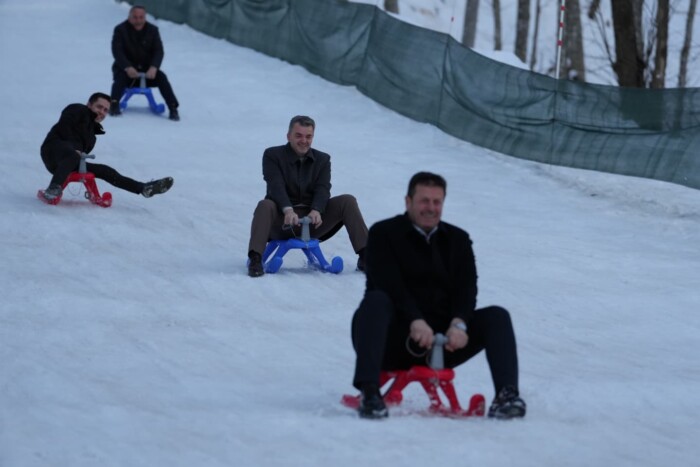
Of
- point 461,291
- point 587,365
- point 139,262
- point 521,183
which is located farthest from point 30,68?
point 461,291

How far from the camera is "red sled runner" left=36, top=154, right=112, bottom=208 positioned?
38.0 feet

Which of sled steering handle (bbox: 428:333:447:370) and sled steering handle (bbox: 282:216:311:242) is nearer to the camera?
sled steering handle (bbox: 428:333:447:370)

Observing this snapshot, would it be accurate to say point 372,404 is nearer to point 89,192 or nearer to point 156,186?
point 156,186

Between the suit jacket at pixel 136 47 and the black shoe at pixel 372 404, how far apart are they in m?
12.4

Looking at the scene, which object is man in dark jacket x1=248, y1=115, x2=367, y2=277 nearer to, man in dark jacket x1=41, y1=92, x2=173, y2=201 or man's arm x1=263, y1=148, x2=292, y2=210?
man's arm x1=263, y1=148, x2=292, y2=210

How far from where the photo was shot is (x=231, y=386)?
6.70 m

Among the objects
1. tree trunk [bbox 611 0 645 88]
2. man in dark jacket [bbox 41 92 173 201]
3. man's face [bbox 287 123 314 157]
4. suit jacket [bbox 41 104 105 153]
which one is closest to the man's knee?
man's face [bbox 287 123 314 157]

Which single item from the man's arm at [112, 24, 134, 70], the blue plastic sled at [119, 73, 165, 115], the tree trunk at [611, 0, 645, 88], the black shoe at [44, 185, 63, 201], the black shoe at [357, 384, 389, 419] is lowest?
the black shoe at [44, 185, 63, 201]

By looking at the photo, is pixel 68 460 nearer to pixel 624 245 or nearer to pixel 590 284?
pixel 590 284

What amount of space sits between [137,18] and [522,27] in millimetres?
13043

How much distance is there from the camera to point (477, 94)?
16828 mm

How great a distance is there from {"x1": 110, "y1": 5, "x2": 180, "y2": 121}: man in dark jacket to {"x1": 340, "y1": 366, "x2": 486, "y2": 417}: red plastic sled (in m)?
11.8

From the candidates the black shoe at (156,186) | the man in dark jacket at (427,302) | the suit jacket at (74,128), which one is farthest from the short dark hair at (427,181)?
the suit jacket at (74,128)

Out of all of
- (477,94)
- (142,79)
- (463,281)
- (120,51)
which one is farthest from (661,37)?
(463,281)
